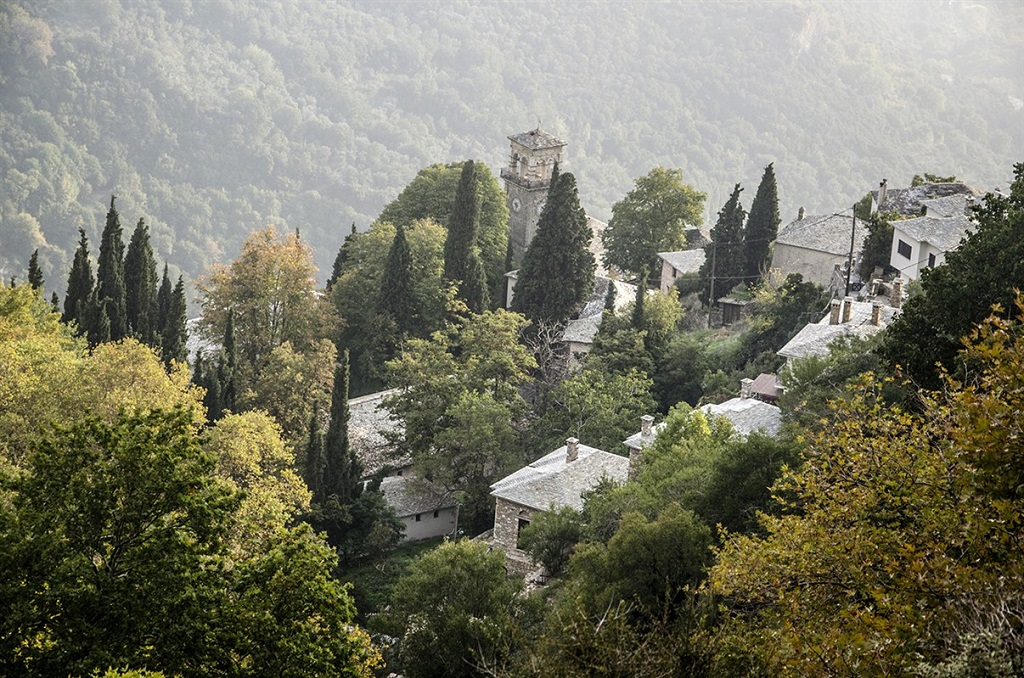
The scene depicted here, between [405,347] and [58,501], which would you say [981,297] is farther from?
[405,347]

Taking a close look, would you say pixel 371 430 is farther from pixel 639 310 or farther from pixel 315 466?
pixel 639 310

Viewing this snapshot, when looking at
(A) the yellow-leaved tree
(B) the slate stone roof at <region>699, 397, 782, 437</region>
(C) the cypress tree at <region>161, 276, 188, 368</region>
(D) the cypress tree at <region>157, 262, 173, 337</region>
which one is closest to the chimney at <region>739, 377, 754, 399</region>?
(B) the slate stone roof at <region>699, 397, 782, 437</region>

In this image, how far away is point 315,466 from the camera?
47.8 metres

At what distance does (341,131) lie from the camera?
18712cm

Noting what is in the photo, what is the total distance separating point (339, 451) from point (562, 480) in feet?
26.5

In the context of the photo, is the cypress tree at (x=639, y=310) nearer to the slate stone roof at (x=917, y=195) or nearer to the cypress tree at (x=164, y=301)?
the slate stone roof at (x=917, y=195)

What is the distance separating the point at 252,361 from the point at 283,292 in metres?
3.48

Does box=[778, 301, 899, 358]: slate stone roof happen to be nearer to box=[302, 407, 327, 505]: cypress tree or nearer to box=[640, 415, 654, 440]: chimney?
box=[640, 415, 654, 440]: chimney

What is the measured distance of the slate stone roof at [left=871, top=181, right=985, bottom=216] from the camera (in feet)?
198

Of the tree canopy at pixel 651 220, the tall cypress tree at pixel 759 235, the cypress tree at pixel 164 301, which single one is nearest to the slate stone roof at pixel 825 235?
the tall cypress tree at pixel 759 235

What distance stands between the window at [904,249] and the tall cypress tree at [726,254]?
8593mm

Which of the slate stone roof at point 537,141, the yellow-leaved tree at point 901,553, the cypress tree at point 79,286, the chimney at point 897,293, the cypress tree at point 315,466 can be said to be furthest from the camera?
the slate stone roof at point 537,141

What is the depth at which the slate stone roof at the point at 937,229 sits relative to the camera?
51969mm

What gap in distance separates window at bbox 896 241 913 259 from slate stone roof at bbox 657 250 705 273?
12.1 meters
